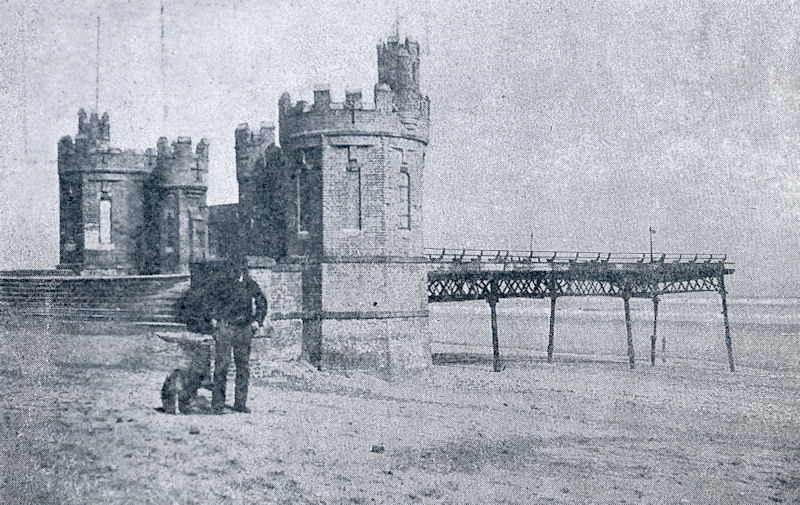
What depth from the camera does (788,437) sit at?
68.0 feet

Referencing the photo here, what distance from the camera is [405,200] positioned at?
30.2m

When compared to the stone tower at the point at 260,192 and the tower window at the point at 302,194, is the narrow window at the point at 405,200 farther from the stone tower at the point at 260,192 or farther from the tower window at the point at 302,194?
the stone tower at the point at 260,192

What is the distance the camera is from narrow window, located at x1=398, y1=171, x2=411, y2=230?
3008 cm

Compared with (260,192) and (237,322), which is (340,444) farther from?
(260,192)

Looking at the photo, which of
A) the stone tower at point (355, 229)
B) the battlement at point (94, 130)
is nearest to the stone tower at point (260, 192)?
the stone tower at point (355, 229)

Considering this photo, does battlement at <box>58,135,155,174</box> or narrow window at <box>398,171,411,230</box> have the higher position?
battlement at <box>58,135,155,174</box>

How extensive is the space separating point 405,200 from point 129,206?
15.0 m

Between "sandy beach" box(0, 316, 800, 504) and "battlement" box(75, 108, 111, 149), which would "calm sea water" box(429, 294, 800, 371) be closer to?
"sandy beach" box(0, 316, 800, 504)

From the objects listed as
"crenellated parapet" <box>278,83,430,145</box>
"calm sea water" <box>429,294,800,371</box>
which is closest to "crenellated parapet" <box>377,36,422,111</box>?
"crenellated parapet" <box>278,83,430,145</box>

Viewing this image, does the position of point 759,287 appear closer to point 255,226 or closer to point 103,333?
point 255,226

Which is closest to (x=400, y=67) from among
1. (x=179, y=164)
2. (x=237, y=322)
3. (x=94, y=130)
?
(x=179, y=164)

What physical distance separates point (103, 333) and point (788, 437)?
62.4ft

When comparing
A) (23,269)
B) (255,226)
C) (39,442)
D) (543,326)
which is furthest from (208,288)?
(543,326)

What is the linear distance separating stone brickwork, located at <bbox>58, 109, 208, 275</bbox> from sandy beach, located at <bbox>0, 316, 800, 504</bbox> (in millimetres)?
13753
